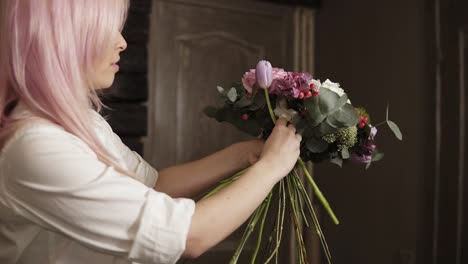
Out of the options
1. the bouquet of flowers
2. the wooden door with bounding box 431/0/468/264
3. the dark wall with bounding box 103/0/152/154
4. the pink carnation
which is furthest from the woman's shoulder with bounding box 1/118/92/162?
the wooden door with bounding box 431/0/468/264

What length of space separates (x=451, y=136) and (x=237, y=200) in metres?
1.99

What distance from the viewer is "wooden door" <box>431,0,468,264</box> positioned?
2680 mm

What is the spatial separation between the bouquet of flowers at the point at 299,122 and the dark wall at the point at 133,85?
1434mm

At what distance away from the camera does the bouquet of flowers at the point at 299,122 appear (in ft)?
3.69

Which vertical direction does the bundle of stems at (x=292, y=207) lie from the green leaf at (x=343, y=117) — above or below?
below

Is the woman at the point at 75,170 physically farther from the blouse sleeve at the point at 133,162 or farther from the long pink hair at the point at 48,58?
the blouse sleeve at the point at 133,162

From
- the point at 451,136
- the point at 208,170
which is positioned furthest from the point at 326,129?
the point at 451,136

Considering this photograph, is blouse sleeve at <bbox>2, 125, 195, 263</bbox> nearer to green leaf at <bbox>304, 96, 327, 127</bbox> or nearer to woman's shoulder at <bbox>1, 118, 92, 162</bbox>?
woman's shoulder at <bbox>1, 118, 92, 162</bbox>

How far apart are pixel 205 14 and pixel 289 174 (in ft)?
7.51

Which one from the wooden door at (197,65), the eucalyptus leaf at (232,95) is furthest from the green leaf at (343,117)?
the wooden door at (197,65)

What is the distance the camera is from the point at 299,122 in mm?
1163

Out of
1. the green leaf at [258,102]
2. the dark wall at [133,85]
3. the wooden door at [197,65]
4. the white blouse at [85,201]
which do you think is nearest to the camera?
the white blouse at [85,201]

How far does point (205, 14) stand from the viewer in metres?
3.37

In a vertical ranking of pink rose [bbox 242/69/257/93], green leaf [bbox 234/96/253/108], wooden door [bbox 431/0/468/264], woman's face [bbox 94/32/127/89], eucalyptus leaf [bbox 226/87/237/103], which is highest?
woman's face [bbox 94/32/127/89]
